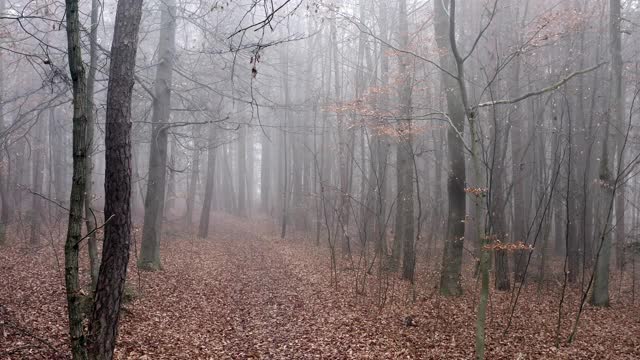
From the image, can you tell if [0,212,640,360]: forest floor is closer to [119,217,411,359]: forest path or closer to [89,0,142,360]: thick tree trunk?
[119,217,411,359]: forest path

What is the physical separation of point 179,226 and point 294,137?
8745 mm

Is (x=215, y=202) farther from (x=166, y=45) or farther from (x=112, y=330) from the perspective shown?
(x=112, y=330)

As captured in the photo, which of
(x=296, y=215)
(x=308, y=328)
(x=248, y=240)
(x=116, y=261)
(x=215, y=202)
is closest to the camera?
(x=116, y=261)

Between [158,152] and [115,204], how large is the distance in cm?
770

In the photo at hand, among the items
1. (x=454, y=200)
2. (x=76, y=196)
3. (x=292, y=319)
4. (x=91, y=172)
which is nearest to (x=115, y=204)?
(x=76, y=196)

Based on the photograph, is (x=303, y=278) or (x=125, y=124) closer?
(x=125, y=124)

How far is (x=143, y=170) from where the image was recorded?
95.4 feet

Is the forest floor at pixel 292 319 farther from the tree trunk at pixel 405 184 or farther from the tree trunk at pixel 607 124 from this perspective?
the tree trunk at pixel 405 184

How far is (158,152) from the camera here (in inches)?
469

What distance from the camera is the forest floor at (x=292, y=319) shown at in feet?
22.0

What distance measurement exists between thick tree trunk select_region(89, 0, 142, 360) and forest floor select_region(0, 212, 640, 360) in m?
0.76

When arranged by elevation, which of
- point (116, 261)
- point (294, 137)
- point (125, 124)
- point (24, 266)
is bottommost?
point (24, 266)

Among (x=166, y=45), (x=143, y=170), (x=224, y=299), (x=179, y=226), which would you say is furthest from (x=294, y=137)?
(x=224, y=299)

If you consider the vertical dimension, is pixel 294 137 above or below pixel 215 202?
above
